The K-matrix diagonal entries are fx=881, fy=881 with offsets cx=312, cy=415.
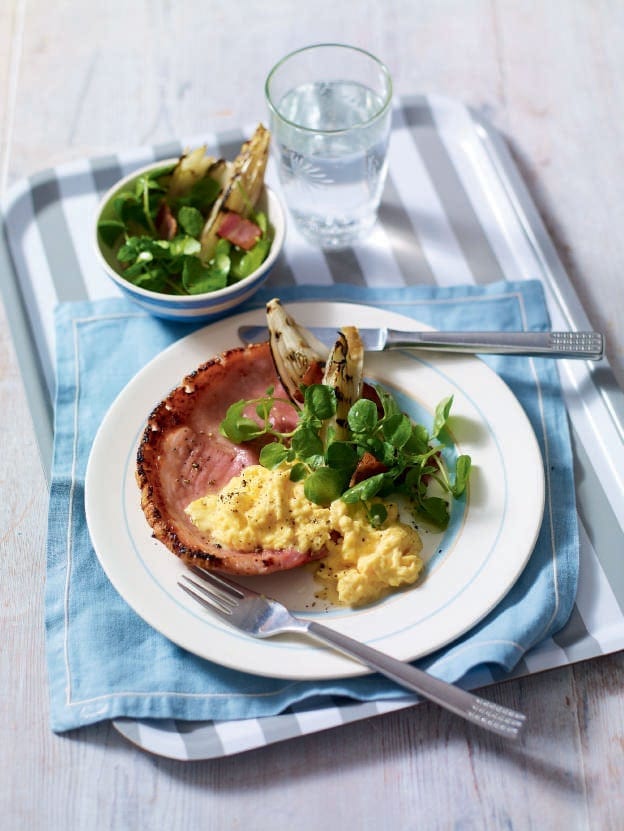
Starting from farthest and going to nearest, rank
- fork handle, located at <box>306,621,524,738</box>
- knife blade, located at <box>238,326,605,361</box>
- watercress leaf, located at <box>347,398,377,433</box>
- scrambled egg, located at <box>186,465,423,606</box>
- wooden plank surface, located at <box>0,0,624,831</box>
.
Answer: knife blade, located at <box>238,326,605,361</box>
watercress leaf, located at <box>347,398,377,433</box>
scrambled egg, located at <box>186,465,423,606</box>
wooden plank surface, located at <box>0,0,624,831</box>
fork handle, located at <box>306,621,524,738</box>

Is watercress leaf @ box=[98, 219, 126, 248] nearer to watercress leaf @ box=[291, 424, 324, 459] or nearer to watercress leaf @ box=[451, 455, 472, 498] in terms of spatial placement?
watercress leaf @ box=[291, 424, 324, 459]

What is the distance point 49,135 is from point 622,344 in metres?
2.63

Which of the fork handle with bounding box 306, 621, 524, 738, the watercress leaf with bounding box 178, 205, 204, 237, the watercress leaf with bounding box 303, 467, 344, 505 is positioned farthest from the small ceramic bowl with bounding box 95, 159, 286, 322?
the fork handle with bounding box 306, 621, 524, 738

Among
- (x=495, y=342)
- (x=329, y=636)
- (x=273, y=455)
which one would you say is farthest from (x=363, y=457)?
(x=495, y=342)

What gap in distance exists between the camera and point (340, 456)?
8.06ft

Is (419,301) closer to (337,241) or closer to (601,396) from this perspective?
(337,241)

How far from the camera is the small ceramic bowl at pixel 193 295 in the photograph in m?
2.91

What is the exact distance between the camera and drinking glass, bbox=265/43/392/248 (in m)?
3.15

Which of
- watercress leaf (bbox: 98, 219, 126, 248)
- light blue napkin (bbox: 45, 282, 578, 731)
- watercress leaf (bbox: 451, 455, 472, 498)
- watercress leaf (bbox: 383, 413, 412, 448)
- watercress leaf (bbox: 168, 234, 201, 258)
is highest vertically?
watercress leaf (bbox: 98, 219, 126, 248)

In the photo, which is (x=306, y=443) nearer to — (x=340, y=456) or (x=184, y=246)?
(x=340, y=456)

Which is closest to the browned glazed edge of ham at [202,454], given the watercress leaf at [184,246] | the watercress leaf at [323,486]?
the watercress leaf at [323,486]

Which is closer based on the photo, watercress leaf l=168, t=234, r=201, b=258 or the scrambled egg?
the scrambled egg

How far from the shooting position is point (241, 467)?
2639mm

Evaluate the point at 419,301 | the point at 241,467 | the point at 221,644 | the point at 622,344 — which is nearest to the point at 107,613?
the point at 221,644
